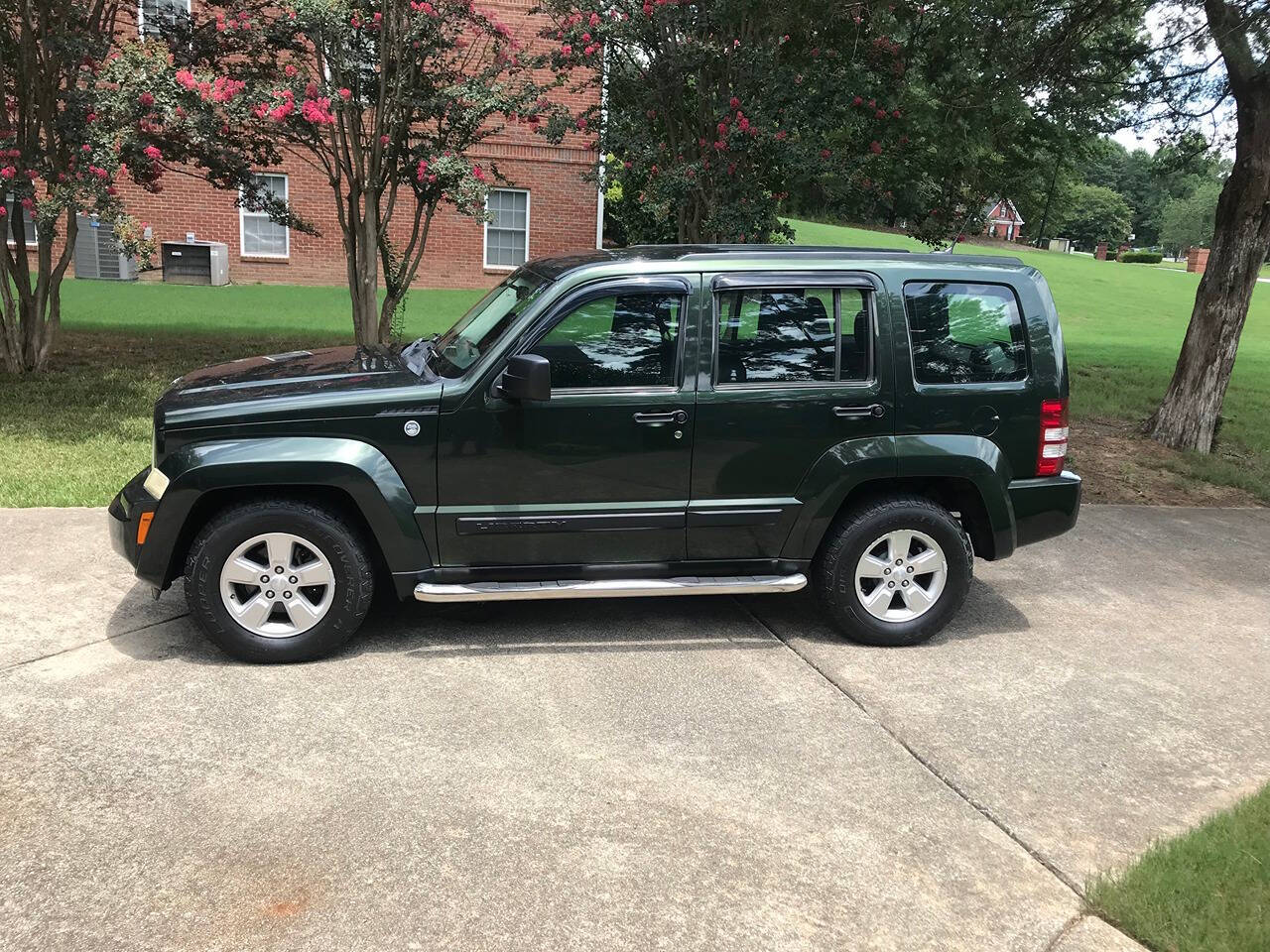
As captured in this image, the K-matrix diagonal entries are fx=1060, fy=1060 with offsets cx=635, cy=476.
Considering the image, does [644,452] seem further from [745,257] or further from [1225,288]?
[1225,288]

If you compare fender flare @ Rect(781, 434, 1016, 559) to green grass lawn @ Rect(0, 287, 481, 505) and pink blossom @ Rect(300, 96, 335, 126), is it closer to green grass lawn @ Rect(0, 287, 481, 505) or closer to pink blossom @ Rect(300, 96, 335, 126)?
green grass lawn @ Rect(0, 287, 481, 505)

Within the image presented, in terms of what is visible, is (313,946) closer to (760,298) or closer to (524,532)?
(524,532)

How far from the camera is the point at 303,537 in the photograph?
4.55m

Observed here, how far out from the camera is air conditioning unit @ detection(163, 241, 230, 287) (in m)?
21.1

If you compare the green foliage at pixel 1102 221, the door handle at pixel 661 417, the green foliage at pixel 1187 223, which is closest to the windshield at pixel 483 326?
the door handle at pixel 661 417

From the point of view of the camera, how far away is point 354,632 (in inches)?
191

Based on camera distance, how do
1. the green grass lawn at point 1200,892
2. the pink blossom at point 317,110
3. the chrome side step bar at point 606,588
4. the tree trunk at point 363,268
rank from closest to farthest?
the green grass lawn at point 1200,892 → the chrome side step bar at point 606,588 → the pink blossom at point 317,110 → the tree trunk at point 363,268

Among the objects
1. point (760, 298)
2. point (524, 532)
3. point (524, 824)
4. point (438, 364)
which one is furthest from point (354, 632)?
point (760, 298)

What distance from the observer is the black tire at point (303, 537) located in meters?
4.50

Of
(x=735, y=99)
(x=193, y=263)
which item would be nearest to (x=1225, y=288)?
(x=735, y=99)

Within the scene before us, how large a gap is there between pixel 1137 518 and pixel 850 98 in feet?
15.9

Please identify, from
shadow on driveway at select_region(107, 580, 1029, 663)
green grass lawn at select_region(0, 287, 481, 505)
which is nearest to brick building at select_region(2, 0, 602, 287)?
green grass lawn at select_region(0, 287, 481, 505)

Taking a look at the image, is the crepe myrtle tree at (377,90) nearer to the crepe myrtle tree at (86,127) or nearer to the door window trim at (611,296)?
the crepe myrtle tree at (86,127)

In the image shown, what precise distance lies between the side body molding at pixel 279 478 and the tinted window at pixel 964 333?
250 centimetres
